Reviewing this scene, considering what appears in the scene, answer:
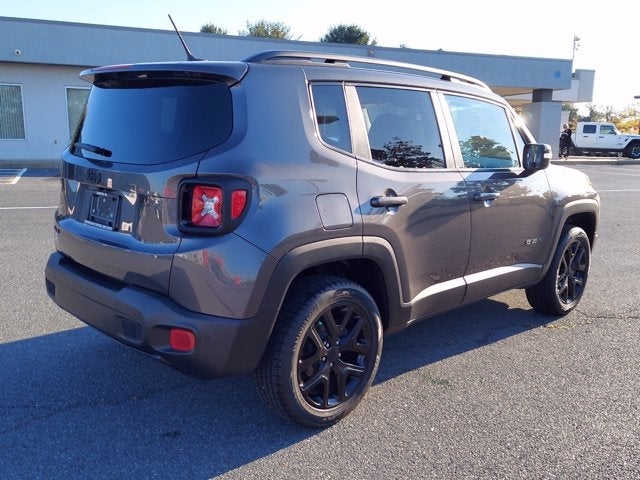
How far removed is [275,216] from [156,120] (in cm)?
83

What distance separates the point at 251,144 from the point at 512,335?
287 centimetres

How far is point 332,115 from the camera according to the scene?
124 inches

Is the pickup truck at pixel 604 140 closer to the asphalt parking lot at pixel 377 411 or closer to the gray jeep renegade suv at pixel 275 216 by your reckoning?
the asphalt parking lot at pixel 377 411

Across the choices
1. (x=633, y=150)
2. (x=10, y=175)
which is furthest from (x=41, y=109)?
(x=633, y=150)

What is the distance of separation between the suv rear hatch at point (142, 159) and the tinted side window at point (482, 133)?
172 centimetres

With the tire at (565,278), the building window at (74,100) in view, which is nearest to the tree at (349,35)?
the building window at (74,100)

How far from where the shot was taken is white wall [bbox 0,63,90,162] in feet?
64.8

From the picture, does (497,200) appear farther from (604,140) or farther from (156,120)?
(604,140)

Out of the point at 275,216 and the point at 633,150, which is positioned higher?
the point at 275,216

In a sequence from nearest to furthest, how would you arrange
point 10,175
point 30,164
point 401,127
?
1. point 401,127
2. point 10,175
3. point 30,164

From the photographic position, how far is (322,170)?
2961mm

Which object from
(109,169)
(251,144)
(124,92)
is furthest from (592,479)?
(124,92)

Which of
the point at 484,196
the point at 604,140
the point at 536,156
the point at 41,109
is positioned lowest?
the point at 604,140

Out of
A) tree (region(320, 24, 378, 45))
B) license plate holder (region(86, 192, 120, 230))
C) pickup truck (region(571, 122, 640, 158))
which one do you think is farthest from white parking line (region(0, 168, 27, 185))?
tree (region(320, 24, 378, 45))
